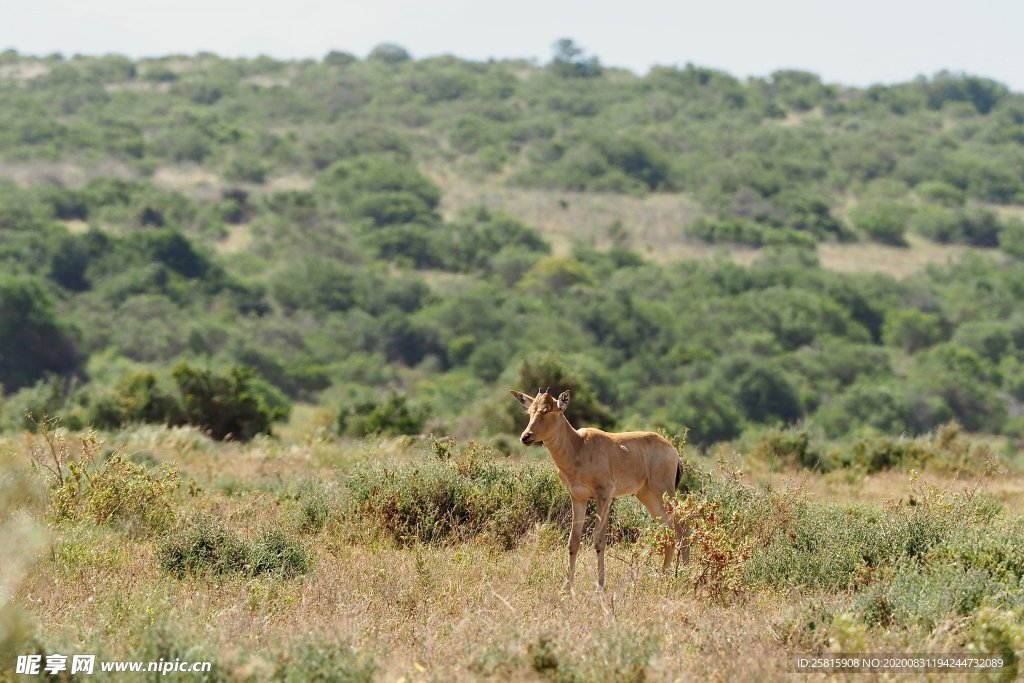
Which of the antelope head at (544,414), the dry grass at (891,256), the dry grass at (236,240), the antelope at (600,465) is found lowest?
the dry grass at (236,240)

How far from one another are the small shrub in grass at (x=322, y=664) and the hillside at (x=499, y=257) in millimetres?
16048

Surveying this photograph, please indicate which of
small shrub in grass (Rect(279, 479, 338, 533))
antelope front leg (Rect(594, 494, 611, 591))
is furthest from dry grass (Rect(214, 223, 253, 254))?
antelope front leg (Rect(594, 494, 611, 591))

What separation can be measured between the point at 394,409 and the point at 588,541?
15.3 metres

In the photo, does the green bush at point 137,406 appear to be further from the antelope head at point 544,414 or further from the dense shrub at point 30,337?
the dense shrub at point 30,337

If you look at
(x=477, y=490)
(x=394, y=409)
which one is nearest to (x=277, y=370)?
(x=394, y=409)

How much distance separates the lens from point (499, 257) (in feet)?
201

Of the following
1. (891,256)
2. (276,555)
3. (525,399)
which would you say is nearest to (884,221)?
(891,256)

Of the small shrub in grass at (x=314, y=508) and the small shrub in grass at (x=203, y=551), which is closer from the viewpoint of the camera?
the small shrub in grass at (x=203, y=551)

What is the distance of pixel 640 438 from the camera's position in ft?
28.5

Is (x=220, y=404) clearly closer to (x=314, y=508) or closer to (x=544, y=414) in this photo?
(x=314, y=508)

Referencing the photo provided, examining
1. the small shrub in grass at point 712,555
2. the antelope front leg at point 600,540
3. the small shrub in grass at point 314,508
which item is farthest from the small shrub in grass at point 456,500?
the small shrub in grass at point 712,555

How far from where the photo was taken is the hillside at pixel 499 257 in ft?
141

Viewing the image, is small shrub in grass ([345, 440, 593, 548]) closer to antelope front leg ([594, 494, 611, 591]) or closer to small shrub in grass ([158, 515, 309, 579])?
small shrub in grass ([158, 515, 309, 579])

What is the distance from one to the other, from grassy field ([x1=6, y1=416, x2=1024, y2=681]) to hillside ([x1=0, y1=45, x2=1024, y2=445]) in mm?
12222
